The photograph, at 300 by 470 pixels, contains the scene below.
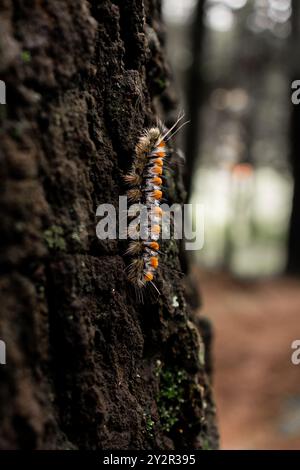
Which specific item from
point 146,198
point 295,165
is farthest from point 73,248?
point 295,165

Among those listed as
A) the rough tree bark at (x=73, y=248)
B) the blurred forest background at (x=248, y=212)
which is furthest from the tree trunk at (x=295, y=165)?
the rough tree bark at (x=73, y=248)

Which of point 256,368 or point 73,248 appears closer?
point 73,248

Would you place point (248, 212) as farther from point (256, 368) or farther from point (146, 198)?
point (146, 198)

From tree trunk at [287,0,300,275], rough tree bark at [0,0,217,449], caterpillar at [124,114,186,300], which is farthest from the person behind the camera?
tree trunk at [287,0,300,275]

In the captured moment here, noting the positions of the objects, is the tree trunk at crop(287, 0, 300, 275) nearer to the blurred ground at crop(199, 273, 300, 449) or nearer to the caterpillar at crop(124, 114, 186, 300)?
the blurred ground at crop(199, 273, 300, 449)

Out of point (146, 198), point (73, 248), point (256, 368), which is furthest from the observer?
point (256, 368)

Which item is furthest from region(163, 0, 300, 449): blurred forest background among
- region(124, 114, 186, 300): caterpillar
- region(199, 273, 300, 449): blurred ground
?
region(124, 114, 186, 300): caterpillar
